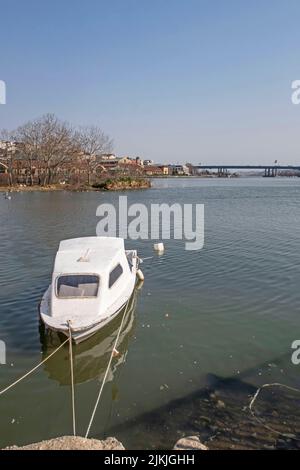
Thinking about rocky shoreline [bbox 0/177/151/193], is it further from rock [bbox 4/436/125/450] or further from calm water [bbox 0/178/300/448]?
rock [bbox 4/436/125/450]

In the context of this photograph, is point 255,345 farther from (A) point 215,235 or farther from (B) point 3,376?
(A) point 215,235

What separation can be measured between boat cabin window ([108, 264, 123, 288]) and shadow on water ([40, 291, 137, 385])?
142cm

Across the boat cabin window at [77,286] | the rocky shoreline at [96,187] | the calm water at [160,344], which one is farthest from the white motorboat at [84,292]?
the rocky shoreline at [96,187]

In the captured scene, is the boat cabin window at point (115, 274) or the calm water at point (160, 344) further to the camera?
the boat cabin window at point (115, 274)

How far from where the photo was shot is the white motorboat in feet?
35.3

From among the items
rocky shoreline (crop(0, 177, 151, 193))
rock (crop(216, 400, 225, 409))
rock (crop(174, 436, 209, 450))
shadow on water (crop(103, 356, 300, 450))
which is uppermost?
rocky shoreline (crop(0, 177, 151, 193))

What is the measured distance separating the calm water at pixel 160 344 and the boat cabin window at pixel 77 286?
1.49 m

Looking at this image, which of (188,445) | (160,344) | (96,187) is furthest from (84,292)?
(96,187)

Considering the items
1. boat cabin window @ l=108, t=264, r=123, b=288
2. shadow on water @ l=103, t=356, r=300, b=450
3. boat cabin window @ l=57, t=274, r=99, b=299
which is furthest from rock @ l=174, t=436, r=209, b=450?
boat cabin window @ l=108, t=264, r=123, b=288

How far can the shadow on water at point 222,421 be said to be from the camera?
7.21 m

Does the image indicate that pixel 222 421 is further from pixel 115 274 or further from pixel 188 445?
pixel 115 274

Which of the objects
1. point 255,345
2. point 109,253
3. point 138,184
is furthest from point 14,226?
point 138,184

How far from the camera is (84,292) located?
11703mm

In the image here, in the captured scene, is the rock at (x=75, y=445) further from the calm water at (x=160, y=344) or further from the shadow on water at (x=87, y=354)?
the shadow on water at (x=87, y=354)
